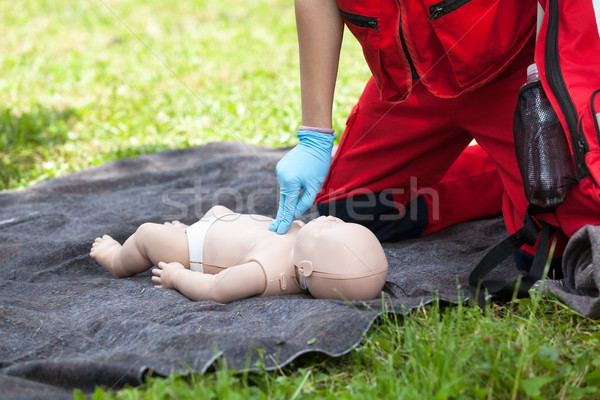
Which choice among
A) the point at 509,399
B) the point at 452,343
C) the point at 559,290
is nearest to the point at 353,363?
the point at 452,343

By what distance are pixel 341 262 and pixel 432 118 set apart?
0.75m

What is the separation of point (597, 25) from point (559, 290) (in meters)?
0.77

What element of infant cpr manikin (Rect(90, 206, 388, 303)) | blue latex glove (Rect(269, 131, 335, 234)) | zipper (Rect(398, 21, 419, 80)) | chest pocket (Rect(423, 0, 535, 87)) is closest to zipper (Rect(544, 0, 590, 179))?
chest pocket (Rect(423, 0, 535, 87))

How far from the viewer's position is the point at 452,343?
1.50 m

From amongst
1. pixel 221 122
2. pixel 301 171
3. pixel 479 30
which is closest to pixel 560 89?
pixel 479 30

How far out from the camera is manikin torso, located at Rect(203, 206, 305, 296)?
6.81 feet

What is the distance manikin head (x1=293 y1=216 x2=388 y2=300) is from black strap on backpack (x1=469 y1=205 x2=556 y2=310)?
0.94 feet

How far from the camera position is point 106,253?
234 cm

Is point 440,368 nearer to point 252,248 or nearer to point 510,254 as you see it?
point 510,254

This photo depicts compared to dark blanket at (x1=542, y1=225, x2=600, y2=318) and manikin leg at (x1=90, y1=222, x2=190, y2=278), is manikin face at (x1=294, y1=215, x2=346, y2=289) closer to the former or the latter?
manikin leg at (x1=90, y1=222, x2=190, y2=278)

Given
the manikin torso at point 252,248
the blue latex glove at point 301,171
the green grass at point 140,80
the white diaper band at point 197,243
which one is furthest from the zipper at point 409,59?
the green grass at point 140,80

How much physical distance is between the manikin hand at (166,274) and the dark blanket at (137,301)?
1.6 inches

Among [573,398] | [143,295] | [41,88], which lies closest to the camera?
[573,398]

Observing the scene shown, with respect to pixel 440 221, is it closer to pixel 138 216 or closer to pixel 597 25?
pixel 597 25
